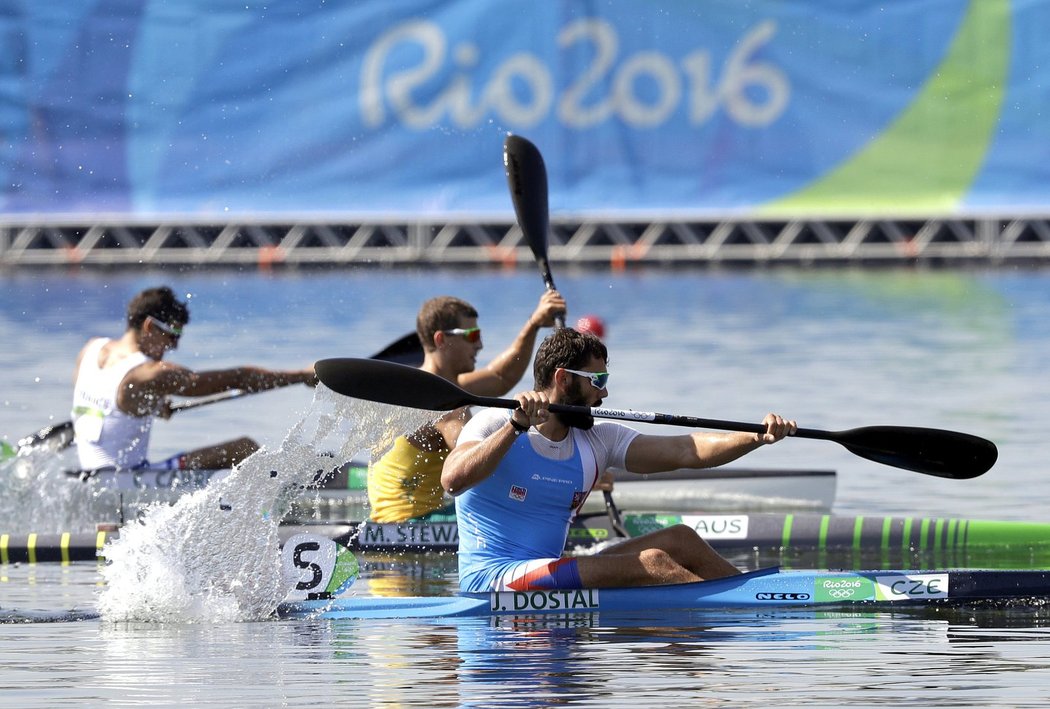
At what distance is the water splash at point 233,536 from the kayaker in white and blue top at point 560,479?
3.96ft

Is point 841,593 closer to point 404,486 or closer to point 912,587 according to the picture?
point 912,587

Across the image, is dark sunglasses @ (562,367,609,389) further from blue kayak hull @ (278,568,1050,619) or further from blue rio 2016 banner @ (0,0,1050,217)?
blue rio 2016 banner @ (0,0,1050,217)

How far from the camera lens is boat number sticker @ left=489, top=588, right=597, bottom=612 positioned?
8914 mm

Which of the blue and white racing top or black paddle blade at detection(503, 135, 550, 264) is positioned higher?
black paddle blade at detection(503, 135, 550, 264)

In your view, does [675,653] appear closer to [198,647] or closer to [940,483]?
[198,647]

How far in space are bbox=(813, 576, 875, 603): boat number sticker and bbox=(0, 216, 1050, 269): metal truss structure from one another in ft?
97.3

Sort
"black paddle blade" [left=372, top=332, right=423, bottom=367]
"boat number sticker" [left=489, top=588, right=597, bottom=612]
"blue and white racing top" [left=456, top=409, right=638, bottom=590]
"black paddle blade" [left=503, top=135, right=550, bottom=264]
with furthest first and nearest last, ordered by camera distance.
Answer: "black paddle blade" [left=503, top=135, right=550, bottom=264]
"black paddle blade" [left=372, top=332, right=423, bottom=367]
"boat number sticker" [left=489, top=588, right=597, bottom=612]
"blue and white racing top" [left=456, top=409, right=638, bottom=590]

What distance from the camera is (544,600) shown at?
892 cm

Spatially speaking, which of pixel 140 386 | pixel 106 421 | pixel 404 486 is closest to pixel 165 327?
pixel 140 386

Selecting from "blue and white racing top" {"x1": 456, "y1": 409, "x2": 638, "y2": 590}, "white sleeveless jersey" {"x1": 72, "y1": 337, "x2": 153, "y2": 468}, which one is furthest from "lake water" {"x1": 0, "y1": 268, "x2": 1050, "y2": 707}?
"white sleeveless jersey" {"x1": 72, "y1": 337, "x2": 153, "y2": 468}

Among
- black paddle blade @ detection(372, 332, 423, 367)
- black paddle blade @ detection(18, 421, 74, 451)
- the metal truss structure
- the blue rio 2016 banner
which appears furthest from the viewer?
the metal truss structure

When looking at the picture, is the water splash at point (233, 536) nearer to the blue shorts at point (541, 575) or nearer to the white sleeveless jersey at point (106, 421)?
the blue shorts at point (541, 575)

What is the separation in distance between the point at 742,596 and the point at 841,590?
50 centimetres

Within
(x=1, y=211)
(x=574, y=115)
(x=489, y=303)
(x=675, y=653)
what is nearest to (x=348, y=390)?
(x=675, y=653)
